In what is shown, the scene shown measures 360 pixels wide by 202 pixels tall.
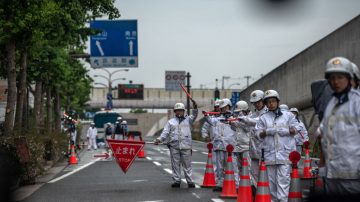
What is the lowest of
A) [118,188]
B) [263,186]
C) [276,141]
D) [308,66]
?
[118,188]

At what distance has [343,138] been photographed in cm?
624

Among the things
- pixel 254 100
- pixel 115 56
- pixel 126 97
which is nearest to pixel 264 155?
pixel 254 100

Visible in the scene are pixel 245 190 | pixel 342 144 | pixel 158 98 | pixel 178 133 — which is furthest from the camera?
pixel 158 98

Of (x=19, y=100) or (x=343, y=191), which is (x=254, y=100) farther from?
(x=19, y=100)

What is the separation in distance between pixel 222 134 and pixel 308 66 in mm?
17659

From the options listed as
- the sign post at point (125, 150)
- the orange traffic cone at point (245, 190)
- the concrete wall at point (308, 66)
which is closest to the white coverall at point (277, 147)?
the orange traffic cone at point (245, 190)

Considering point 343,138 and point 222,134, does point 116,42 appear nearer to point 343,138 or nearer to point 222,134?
point 222,134

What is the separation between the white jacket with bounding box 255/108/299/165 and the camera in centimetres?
1089

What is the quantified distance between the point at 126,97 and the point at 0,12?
61.4 m

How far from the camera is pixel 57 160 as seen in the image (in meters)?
28.0

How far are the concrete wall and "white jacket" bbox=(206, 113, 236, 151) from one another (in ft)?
33.5

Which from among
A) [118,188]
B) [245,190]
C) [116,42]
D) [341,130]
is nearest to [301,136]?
[118,188]

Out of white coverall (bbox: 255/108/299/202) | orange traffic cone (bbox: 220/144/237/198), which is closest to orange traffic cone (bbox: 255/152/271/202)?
white coverall (bbox: 255/108/299/202)

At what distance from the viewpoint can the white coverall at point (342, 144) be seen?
605cm
